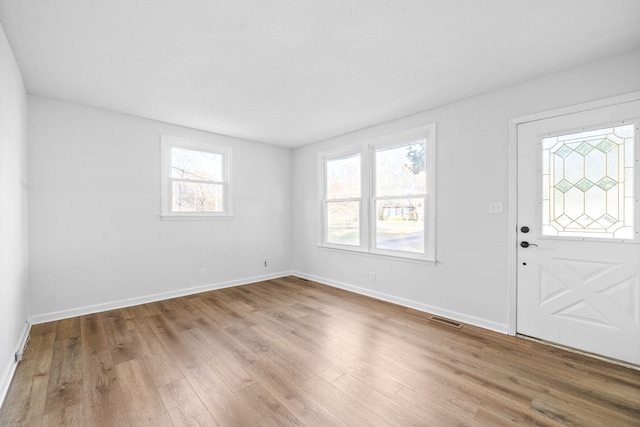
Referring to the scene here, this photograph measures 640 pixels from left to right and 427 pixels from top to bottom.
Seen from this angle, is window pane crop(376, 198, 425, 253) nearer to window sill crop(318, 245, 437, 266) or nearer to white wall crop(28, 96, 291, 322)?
window sill crop(318, 245, 437, 266)

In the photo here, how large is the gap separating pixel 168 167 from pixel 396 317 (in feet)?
12.5

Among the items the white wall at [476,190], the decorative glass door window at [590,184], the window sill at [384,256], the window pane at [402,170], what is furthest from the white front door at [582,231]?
the window pane at [402,170]

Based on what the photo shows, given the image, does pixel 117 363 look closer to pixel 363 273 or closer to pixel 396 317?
pixel 396 317

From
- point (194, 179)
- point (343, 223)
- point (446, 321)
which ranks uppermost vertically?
point (194, 179)

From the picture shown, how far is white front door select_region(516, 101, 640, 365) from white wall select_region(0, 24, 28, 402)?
446 centimetres

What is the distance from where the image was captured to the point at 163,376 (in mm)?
2156

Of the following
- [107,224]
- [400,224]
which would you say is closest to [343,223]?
[400,224]

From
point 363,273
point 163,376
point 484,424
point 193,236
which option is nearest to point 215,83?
point 193,236

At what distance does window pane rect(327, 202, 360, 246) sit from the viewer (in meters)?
4.59

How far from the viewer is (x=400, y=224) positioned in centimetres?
396

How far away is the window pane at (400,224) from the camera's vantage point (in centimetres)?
374

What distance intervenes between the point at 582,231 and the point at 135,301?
5.20 meters

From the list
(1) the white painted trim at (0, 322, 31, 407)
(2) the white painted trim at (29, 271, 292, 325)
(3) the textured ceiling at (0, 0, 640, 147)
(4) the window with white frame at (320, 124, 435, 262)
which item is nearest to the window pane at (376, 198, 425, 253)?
(4) the window with white frame at (320, 124, 435, 262)

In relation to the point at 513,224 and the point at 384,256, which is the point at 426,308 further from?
the point at 513,224
